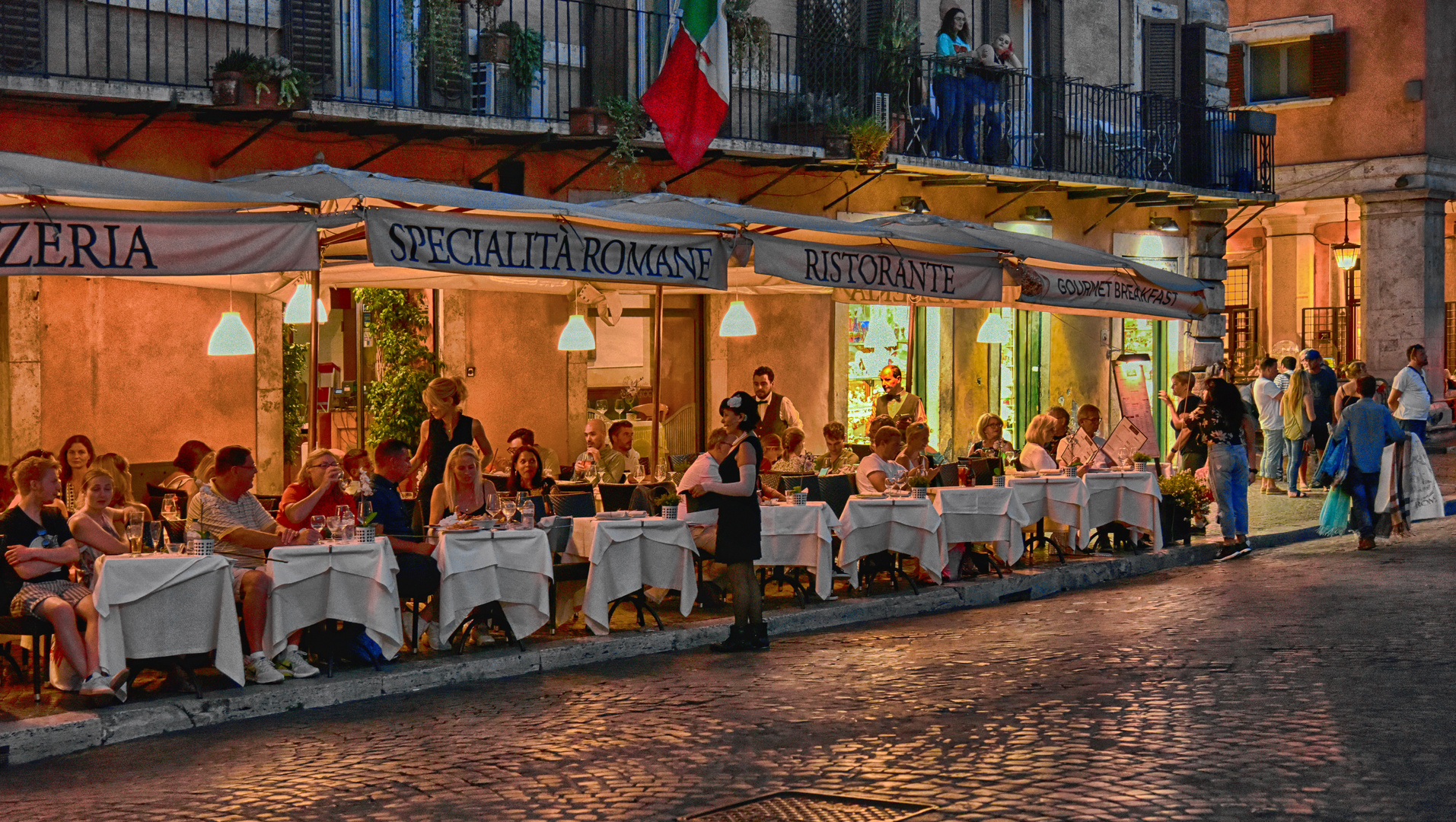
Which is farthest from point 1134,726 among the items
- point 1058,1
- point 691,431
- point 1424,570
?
point 1058,1

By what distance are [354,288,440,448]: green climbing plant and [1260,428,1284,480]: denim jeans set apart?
11.2 metres

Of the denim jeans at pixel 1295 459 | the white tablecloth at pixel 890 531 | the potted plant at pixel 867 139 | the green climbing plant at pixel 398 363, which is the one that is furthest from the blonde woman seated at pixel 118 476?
the denim jeans at pixel 1295 459

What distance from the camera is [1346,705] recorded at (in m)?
8.62

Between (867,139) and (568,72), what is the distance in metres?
3.36

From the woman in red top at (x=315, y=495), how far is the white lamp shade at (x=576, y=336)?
15.9 feet

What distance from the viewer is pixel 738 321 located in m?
17.1

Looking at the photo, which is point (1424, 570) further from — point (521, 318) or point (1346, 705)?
point (521, 318)

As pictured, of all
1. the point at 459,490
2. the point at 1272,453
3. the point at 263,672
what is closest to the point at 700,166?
the point at 459,490

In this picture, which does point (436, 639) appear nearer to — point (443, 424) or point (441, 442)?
point (441, 442)

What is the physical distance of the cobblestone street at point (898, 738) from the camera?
273 inches

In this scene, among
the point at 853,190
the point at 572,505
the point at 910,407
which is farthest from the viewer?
the point at 853,190

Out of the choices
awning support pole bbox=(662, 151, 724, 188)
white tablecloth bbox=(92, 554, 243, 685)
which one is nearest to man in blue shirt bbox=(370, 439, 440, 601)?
white tablecloth bbox=(92, 554, 243, 685)

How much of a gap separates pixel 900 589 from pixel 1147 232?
13.4 meters

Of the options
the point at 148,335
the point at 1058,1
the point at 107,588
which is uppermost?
the point at 1058,1
